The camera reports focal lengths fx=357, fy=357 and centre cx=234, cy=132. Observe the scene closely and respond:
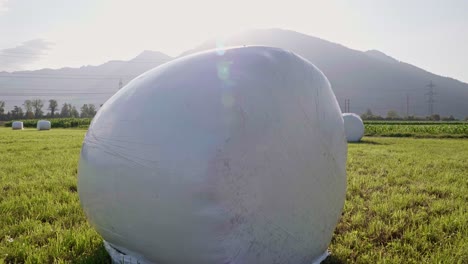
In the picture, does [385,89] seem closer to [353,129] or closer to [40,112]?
[40,112]

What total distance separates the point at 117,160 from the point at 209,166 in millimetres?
606

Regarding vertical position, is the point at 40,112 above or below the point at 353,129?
above

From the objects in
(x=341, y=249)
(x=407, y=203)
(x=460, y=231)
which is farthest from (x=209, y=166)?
(x=407, y=203)

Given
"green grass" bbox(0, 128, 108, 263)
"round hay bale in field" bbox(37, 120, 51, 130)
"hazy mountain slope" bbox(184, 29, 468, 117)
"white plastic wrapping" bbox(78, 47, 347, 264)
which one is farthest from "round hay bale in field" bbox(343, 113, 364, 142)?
"hazy mountain slope" bbox(184, 29, 468, 117)

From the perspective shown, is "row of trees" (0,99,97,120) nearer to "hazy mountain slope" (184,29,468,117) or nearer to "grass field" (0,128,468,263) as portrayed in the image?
"hazy mountain slope" (184,29,468,117)

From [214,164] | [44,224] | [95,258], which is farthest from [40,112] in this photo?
[214,164]

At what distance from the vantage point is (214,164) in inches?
71.6

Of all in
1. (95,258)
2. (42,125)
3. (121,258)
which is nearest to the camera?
(121,258)

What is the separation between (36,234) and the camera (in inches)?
117

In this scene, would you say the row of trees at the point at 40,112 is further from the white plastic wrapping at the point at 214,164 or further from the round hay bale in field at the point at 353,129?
the white plastic wrapping at the point at 214,164

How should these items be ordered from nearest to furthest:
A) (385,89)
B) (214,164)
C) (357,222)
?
(214,164) < (357,222) < (385,89)

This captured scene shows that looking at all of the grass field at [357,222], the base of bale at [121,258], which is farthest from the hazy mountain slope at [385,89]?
the base of bale at [121,258]

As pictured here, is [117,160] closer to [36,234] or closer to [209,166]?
[209,166]

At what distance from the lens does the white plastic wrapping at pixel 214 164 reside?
73.4 inches
